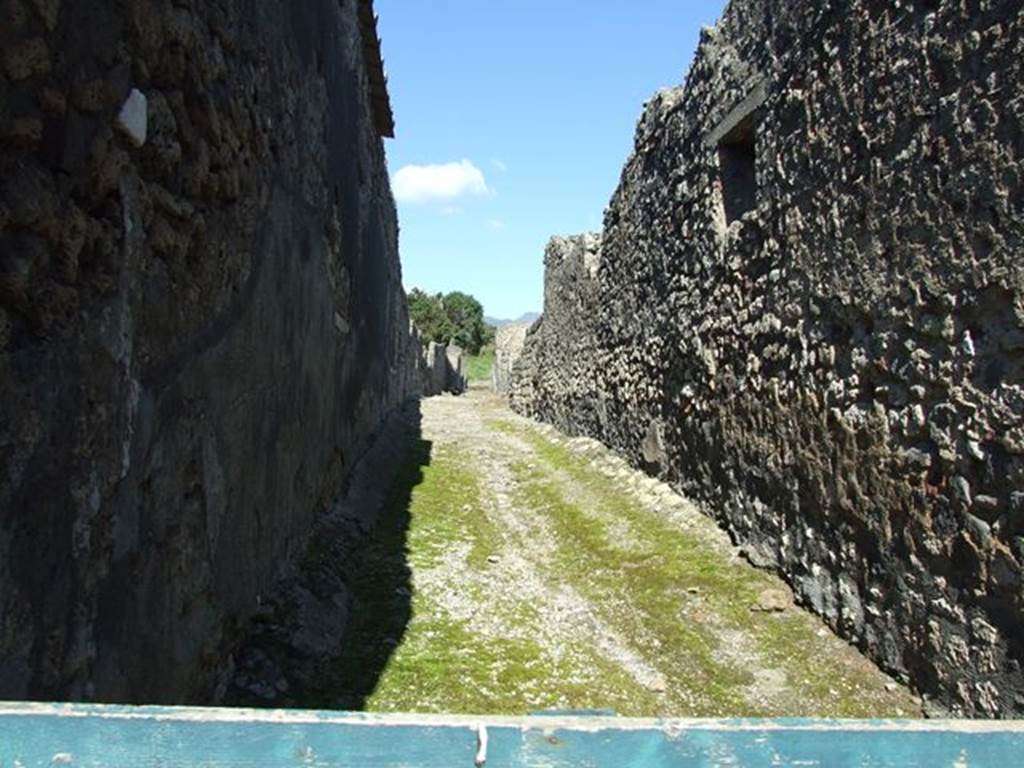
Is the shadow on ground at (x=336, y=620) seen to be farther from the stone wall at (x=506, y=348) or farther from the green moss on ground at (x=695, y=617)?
the stone wall at (x=506, y=348)

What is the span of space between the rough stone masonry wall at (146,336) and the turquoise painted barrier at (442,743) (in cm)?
59

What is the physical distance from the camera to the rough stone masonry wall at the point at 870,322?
3.20 metres

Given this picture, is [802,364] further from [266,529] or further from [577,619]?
[266,529]

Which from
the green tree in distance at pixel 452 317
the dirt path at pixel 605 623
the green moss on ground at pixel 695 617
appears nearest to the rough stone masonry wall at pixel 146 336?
the dirt path at pixel 605 623

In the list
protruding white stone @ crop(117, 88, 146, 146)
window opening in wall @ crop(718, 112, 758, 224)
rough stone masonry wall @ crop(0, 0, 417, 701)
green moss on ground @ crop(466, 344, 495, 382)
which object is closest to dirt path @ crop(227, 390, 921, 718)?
rough stone masonry wall @ crop(0, 0, 417, 701)

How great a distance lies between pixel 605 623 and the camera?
456cm

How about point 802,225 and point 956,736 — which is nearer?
point 956,736

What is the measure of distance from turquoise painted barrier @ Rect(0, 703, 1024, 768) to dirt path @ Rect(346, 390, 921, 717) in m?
2.38

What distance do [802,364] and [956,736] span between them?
Answer: 151 inches

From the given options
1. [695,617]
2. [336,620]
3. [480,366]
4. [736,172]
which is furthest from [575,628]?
[480,366]

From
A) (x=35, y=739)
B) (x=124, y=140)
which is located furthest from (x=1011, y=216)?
(x=35, y=739)

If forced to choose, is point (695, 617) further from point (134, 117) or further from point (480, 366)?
point (480, 366)

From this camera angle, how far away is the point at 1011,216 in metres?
3.10

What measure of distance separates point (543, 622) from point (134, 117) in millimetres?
3253
